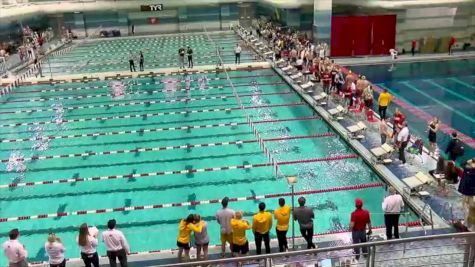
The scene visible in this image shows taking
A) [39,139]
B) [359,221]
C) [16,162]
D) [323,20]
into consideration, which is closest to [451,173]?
[359,221]

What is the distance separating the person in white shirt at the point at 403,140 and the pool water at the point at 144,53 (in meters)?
14.9

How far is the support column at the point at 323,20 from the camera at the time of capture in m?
23.5

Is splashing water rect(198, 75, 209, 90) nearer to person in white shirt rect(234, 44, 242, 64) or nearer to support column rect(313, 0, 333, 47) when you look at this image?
person in white shirt rect(234, 44, 242, 64)

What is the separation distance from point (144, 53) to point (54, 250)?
23.5 meters

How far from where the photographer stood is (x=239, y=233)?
6941 mm

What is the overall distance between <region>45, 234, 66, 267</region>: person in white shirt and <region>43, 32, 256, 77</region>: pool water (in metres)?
18.1

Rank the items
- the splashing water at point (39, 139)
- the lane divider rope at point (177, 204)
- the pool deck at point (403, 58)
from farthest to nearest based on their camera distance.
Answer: the pool deck at point (403, 58) → the splashing water at point (39, 139) → the lane divider rope at point (177, 204)

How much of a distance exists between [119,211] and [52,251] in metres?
3.37

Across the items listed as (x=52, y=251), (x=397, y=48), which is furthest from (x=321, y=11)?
(x=52, y=251)

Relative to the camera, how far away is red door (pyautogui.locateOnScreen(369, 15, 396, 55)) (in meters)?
24.6

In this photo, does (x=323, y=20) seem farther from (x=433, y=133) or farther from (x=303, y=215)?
(x=303, y=215)

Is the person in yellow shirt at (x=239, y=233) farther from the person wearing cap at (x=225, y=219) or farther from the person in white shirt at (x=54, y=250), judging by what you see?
the person in white shirt at (x=54, y=250)

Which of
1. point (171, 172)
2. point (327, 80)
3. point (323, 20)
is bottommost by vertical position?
point (171, 172)

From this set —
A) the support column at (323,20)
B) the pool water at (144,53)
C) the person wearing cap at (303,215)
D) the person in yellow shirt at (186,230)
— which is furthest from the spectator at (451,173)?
the pool water at (144,53)
